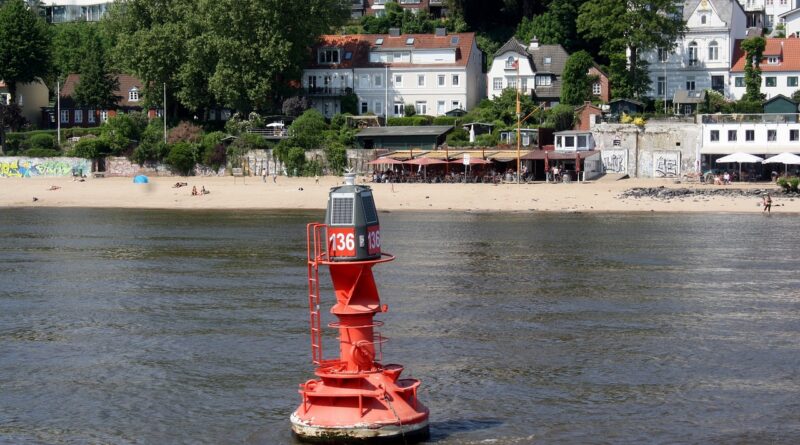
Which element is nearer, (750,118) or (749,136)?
(749,136)

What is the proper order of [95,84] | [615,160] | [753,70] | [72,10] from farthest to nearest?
1. [72,10]
2. [95,84]
3. [753,70]
4. [615,160]

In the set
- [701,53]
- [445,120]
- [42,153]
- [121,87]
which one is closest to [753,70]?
[701,53]

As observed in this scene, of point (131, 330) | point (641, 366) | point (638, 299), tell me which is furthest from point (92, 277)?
point (641, 366)

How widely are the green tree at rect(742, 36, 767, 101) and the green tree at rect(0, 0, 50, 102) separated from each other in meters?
54.7

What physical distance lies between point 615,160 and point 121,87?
4928cm

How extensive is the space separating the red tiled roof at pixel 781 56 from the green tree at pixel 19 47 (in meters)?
54.1

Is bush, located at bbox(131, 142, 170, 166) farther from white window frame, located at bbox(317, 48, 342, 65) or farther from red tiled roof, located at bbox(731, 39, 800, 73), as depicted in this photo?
red tiled roof, located at bbox(731, 39, 800, 73)

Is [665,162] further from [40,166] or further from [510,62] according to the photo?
[40,166]

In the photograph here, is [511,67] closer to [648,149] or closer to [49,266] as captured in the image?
[648,149]

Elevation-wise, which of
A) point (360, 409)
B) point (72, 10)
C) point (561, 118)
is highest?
point (72, 10)

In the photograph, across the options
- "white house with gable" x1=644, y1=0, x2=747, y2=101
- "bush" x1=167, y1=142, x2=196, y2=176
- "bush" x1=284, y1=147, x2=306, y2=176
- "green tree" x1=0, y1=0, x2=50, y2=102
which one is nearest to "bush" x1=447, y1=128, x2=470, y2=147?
"bush" x1=284, y1=147, x2=306, y2=176

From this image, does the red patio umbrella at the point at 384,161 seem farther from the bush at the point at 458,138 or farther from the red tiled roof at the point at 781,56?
the red tiled roof at the point at 781,56

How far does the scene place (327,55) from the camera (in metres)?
90.9

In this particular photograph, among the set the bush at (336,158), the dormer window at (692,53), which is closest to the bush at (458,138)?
the bush at (336,158)
